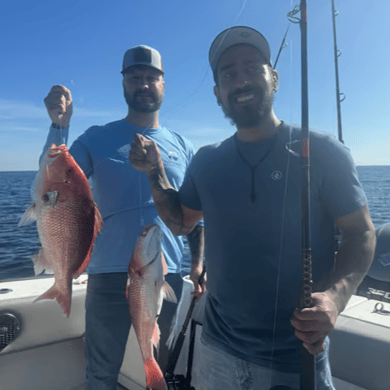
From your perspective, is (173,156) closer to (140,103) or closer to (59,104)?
(140,103)

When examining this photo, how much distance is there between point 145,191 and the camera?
2303mm

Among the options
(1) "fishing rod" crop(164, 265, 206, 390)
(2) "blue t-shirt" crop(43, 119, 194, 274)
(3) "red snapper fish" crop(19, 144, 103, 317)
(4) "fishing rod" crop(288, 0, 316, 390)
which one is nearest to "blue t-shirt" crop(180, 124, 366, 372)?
(4) "fishing rod" crop(288, 0, 316, 390)

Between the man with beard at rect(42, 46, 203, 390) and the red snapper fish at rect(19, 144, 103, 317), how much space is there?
764mm

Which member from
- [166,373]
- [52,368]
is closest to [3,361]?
[52,368]

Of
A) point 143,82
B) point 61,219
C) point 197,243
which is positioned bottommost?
point 197,243

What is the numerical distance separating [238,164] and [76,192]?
0.83 m

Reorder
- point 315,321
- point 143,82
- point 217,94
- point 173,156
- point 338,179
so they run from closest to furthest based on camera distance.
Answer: point 315,321 → point 338,179 → point 217,94 → point 143,82 → point 173,156

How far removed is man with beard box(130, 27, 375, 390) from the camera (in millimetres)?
1620

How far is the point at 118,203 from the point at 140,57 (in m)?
0.95

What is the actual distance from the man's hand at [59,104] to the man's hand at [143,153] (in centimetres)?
33

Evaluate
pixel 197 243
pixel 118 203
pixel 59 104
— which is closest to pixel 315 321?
pixel 59 104

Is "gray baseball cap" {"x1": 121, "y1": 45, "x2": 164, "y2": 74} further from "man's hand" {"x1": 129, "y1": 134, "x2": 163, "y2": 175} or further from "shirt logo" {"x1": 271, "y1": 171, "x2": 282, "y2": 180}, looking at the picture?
"shirt logo" {"x1": 271, "y1": 171, "x2": 282, "y2": 180}

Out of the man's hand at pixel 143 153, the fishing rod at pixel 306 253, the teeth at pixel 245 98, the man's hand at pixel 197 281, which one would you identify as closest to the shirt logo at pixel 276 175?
the fishing rod at pixel 306 253

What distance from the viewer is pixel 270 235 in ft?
5.54
